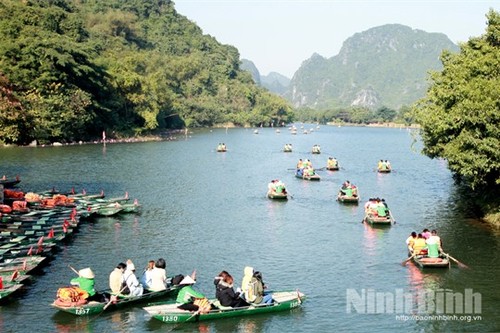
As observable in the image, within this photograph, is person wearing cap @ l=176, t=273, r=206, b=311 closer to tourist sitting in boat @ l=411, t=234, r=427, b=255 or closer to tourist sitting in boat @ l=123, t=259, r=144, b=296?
tourist sitting in boat @ l=123, t=259, r=144, b=296

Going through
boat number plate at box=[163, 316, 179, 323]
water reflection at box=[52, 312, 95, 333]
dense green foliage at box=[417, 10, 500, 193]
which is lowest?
water reflection at box=[52, 312, 95, 333]

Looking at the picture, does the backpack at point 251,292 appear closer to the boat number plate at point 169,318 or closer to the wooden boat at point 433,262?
the boat number plate at point 169,318

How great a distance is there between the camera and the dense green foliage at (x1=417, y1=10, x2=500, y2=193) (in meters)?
35.5

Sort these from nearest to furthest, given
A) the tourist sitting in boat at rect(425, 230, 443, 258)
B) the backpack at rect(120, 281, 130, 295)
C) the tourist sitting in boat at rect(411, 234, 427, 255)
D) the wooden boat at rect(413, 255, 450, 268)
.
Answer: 1. the backpack at rect(120, 281, 130, 295)
2. the wooden boat at rect(413, 255, 450, 268)
3. the tourist sitting in boat at rect(425, 230, 443, 258)
4. the tourist sitting in boat at rect(411, 234, 427, 255)

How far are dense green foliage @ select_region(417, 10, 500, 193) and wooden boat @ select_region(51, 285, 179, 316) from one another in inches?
812

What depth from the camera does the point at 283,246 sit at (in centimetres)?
3566

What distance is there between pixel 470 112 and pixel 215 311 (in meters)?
21.6

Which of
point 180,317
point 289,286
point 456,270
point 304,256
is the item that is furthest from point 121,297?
point 456,270

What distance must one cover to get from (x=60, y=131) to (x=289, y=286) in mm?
75887

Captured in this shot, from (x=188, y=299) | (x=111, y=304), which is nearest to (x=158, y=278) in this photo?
(x=111, y=304)

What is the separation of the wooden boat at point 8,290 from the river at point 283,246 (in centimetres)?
46

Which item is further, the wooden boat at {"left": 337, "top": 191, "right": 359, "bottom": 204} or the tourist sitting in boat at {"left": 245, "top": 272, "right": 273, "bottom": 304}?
the wooden boat at {"left": 337, "top": 191, "right": 359, "bottom": 204}

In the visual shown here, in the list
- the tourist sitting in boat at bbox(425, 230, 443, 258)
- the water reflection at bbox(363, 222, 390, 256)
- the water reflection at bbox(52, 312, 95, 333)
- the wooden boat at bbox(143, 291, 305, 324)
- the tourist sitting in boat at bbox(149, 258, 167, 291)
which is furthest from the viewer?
the water reflection at bbox(363, 222, 390, 256)

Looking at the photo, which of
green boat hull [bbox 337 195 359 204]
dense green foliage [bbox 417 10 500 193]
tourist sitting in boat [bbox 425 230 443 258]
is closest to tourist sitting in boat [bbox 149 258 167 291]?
tourist sitting in boat [bbox 425 230 443 258]
